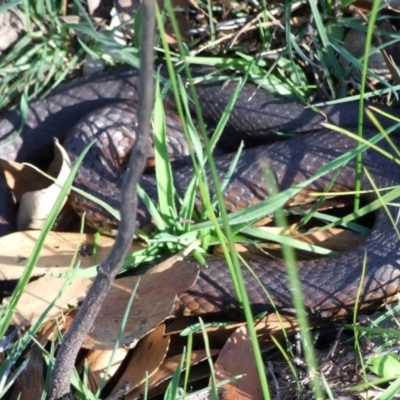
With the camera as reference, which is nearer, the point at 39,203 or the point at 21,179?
the point at 39,203

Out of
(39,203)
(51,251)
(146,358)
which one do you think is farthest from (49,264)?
(146,358)

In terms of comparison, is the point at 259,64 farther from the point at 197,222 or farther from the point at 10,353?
the point at 10,353

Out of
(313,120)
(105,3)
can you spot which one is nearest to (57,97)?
(105,3)

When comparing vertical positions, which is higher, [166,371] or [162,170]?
[162,170]

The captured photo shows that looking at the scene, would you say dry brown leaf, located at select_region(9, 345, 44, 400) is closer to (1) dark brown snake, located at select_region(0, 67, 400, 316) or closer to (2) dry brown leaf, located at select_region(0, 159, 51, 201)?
(1) dark brown snake, located at select_region(0, 67, 400, 316)

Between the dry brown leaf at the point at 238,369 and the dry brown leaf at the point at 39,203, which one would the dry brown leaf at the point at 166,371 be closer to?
the dry brown leaf at the point at 238,369

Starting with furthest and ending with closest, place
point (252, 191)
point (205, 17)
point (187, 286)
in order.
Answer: point (205, 17) → point (252, 191) → point (187, 286)

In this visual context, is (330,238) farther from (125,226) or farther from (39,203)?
(125,226)
